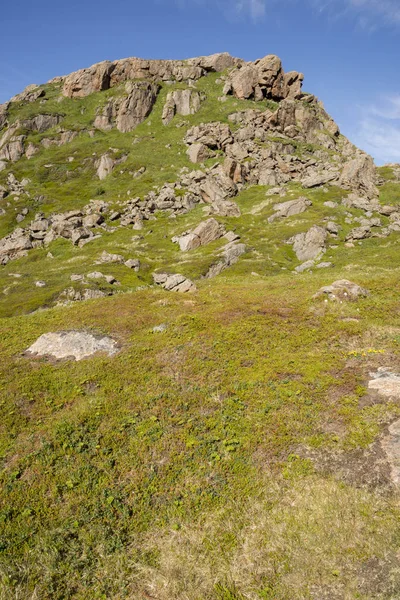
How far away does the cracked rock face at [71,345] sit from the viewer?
27391mm

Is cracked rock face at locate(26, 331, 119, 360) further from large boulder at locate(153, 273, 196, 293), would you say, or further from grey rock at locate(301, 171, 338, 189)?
grey rock at locate(301, 171, 338, 189)

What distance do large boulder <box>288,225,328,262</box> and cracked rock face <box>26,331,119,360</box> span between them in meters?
73.1

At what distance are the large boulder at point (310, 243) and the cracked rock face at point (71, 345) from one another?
73077 millimetres

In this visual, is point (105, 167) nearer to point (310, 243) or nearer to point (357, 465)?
point (310, 243)

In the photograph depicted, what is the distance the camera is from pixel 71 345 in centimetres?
2828

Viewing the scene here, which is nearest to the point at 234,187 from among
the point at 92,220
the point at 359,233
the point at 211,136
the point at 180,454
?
the point at 211,136

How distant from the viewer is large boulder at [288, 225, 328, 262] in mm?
91562

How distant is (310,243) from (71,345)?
7937cm

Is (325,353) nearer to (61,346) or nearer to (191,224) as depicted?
(61,346)

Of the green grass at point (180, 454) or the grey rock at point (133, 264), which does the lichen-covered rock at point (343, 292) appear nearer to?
the green grass at point (180, 454)

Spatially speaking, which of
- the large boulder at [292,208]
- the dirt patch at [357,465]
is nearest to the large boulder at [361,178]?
the large boulder at [292,208]

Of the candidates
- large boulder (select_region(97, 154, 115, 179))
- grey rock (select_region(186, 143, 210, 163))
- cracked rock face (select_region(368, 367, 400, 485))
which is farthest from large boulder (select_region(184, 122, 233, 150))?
cracked rock face (select_region(368, 367, 400, 485))

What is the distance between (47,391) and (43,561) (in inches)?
463

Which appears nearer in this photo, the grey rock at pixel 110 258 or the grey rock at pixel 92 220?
the grey rock at pixel 110 258
